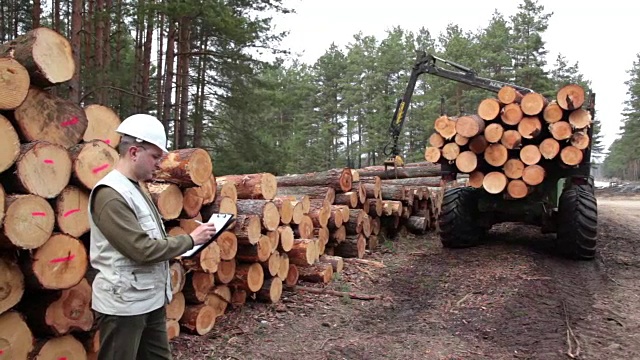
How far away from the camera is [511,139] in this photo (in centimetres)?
760

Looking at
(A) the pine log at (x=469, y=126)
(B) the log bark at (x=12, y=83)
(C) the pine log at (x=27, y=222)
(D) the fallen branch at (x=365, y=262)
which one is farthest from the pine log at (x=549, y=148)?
(B) the log bark at (x=12, y=83)

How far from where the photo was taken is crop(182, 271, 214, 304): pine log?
481cm

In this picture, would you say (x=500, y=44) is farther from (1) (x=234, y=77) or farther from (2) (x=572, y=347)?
(2) (x=572, y=347)

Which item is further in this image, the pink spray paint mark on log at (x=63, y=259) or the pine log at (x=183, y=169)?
the pine log at (x=183, y=169)

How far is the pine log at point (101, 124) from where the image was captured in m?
4.10

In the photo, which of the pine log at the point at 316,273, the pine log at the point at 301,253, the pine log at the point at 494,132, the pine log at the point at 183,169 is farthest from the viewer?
the pine log at the point at 494,132

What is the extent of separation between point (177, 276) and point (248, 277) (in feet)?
3.68

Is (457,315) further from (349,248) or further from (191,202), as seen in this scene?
(191,202)

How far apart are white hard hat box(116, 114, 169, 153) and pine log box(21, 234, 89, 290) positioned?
138cm

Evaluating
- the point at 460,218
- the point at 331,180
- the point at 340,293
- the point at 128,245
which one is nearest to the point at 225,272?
the point at 340,293

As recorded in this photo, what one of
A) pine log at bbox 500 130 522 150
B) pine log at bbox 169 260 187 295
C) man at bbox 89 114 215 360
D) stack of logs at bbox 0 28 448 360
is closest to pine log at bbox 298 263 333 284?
stack of logs at bbox 0 28 448 360

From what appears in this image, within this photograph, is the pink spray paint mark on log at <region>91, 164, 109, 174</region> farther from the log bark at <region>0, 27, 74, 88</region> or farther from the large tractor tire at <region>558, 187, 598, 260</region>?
the large tractor tire at <region>558, 187, 598, 260</region>

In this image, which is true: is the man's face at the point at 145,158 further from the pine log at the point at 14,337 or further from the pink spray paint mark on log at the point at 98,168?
the pine log at the point at 14,337

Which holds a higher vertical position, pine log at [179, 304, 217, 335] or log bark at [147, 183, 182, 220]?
log bark at [147, 183, 182, 220]
